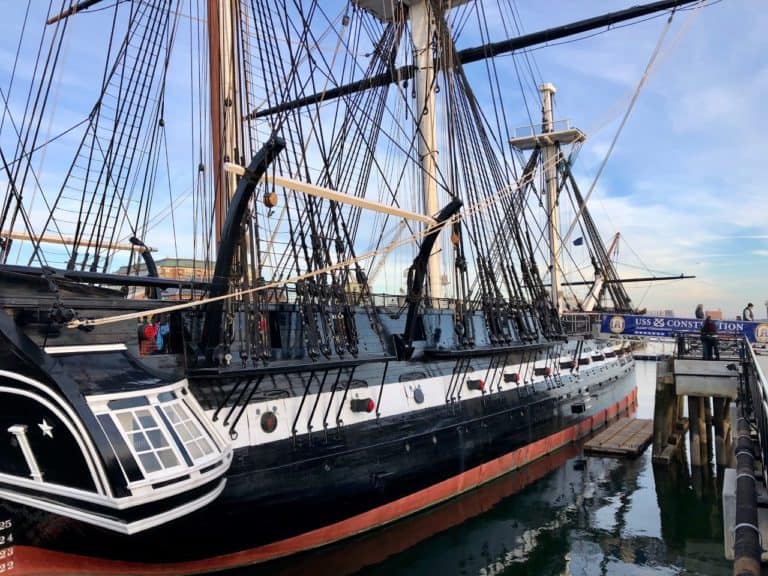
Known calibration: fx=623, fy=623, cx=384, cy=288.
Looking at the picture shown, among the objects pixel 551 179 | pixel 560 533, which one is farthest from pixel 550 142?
pixel 560 533

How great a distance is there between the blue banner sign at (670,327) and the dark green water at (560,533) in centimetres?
550

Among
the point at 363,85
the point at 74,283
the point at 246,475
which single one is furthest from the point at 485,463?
the point at 363,85

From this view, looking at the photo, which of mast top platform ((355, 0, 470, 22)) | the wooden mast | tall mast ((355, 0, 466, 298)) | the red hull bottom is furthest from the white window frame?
mast top platform ((355, 0, 470, 22))

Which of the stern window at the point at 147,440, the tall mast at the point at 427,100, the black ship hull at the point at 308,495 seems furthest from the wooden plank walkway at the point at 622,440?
the stern window at the point at 147,440

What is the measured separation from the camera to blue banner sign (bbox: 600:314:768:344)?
755 inches

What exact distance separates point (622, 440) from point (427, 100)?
11.4 m

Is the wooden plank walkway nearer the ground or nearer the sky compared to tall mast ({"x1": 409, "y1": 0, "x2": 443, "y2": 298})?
nearer the ground

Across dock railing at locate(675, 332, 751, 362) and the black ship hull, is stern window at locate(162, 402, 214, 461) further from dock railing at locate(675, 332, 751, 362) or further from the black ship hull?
dock railing at locate(675, 332, 751, 362)

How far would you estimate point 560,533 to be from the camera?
12.0 m

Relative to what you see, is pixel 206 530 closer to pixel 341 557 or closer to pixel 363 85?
pixel 341 557

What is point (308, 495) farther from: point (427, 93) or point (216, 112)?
point (427, 93)

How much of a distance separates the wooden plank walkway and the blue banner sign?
3253 millimetres

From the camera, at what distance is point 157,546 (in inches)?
307

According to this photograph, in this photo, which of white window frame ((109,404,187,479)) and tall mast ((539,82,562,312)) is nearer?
white window frame ((109,404,187,479))
